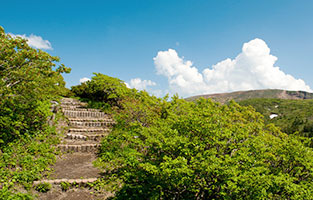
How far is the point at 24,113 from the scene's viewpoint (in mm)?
8820

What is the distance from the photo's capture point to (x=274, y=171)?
576 cm

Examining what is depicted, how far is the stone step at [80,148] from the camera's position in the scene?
8.69m

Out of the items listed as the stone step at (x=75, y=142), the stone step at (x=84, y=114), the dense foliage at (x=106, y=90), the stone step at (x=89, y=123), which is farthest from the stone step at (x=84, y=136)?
the dense foliage at (x=106, y=90)

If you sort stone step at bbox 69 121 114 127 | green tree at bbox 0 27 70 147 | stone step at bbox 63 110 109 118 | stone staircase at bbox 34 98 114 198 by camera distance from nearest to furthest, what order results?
stone staircase at bbox 34 98 114 198
green tree at bbox 0 27 70 147
stone step at bbox 69 121 114 127
stone step at bbox 63 110 109 118

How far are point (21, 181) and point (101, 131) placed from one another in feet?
17.7

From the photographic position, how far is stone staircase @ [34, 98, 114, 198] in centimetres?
680

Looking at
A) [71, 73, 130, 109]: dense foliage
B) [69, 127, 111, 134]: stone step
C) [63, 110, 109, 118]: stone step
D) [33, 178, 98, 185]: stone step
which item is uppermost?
[71, 73, 130, 109]: dense foliage

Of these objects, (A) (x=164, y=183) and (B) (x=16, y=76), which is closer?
(A) (x=164, y=183)

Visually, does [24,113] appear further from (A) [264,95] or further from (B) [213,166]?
(A) [264,95]

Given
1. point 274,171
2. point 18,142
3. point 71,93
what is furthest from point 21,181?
point 71,93

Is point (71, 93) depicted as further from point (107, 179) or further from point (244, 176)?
point (244, 176)

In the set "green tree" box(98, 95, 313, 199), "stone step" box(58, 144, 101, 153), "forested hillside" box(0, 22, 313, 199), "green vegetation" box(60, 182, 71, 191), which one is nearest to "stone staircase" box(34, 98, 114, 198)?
"stone step" box(58, 144, 101, 153)

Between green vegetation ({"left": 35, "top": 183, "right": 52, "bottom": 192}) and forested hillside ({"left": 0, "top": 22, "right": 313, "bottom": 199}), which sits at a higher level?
forested hillside ({"left": 0, "top": 22, "right": 313, "bottom": 199})

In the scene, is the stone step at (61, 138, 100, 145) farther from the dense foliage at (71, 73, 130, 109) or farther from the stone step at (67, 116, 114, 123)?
the dense foliage at (71, 73, 130, 109)
